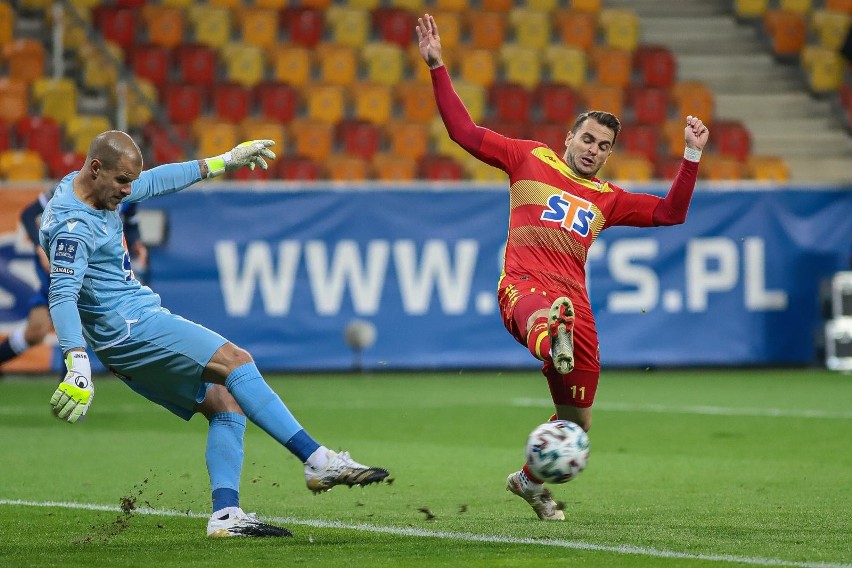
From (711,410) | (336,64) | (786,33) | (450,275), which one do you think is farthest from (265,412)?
(786,33)

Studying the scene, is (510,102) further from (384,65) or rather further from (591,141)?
(591,141)

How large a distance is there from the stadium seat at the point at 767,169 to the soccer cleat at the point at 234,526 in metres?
14.6

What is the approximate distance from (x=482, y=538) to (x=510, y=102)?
14.0 meters

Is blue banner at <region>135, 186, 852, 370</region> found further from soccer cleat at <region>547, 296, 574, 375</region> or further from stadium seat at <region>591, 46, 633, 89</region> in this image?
soccer cleat at <region>547, 296, 574, 375</region>

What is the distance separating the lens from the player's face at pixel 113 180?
6.07 metres

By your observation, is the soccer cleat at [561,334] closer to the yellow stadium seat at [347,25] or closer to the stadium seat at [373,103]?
the stadium seat at [373,103]

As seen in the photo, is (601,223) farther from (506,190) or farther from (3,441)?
(506,190)

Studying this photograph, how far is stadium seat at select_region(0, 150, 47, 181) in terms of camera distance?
16.6 m

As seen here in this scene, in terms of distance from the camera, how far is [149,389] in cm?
650

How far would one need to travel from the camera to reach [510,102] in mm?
19797

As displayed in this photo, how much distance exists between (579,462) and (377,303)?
9.42m

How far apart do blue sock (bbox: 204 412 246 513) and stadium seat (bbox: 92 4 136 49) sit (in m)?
13.2

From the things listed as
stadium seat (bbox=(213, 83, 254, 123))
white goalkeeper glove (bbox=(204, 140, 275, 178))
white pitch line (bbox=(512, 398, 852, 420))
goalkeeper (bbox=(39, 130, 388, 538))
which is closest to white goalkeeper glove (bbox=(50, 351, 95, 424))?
goalkeeper (bbox=(39, 130, 388, 538))

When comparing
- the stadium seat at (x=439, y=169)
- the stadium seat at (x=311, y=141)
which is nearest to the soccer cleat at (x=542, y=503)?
the stadium seat at (x=439, y=169)
